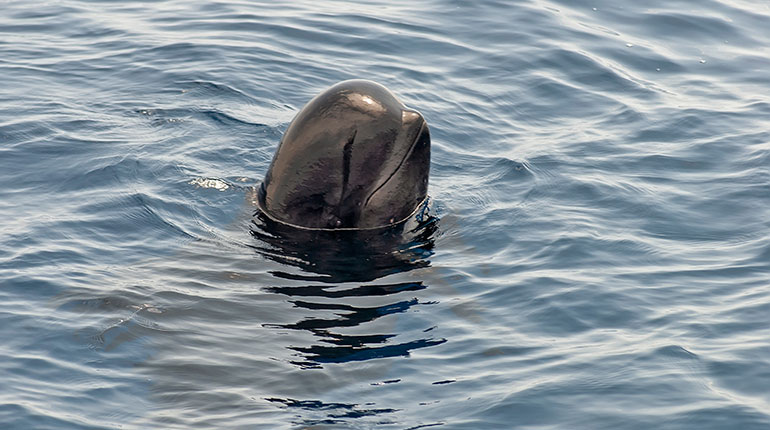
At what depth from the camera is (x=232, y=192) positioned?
34.2 feet

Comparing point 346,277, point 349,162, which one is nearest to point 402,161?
point 349,162

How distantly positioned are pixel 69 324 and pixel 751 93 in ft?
33.1

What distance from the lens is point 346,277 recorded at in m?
8.71

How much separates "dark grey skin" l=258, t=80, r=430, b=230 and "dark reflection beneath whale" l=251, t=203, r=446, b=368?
5.7 inches

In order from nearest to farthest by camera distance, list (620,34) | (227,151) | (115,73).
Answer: (227,151), (115,73), (620,34)

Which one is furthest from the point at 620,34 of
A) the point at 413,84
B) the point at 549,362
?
the point at 549,362

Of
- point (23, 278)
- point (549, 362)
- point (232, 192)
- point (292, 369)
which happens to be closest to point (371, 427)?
point (292, 369)

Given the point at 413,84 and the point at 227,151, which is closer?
the point at 227,151

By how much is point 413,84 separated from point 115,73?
3.89 m

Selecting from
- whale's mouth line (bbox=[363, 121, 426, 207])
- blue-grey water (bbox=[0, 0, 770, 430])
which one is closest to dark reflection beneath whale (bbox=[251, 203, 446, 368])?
blue-grey water (bbox=[0, 0, 770, 430])

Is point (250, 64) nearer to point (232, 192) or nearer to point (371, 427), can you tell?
point (232, 192)

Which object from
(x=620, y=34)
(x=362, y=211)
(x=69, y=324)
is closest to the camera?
(x=69, y=324)

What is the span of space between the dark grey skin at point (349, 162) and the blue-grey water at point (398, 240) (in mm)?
274

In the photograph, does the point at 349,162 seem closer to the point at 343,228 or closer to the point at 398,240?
the point at 343,228
